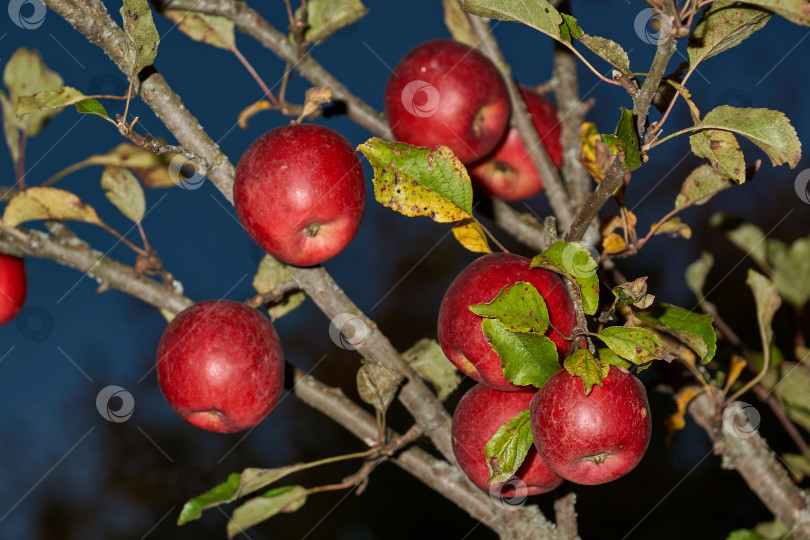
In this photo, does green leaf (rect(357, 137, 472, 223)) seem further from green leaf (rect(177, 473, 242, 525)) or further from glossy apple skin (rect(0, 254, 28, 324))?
glossy apple skin (rect(0, 254, 28, 324))

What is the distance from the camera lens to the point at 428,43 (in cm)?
129

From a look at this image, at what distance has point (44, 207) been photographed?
42.0 inches

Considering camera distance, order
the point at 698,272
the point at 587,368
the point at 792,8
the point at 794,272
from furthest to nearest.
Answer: the point at 794,272 → the point at 698,272 → the point at 587,368 → the point at 792,8

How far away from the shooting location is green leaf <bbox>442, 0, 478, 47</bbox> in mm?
1376

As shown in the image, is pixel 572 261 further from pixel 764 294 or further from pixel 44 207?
pixel 44 207

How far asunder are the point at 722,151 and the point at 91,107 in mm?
742

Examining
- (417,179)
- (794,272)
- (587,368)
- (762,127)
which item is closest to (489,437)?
(587,368)

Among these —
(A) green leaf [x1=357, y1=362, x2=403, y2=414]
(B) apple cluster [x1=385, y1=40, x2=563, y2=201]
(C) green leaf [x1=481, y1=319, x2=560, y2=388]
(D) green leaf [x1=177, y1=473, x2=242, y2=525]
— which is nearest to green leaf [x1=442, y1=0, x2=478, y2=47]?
(B) apple cluster [x1=385, y1=40, x2=563, y2=201]

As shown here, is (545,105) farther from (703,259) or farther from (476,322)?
(476,322)

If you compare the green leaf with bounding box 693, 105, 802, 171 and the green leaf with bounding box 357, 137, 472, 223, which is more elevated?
the green leaf with bounding box 357, 137, 472, 223

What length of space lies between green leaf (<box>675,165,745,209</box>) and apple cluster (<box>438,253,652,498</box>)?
1.19ft

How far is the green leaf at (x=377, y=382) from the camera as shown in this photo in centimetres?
96

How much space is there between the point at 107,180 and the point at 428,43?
674mm

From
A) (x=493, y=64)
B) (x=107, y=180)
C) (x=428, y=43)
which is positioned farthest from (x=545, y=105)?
(x=107, y=180)
